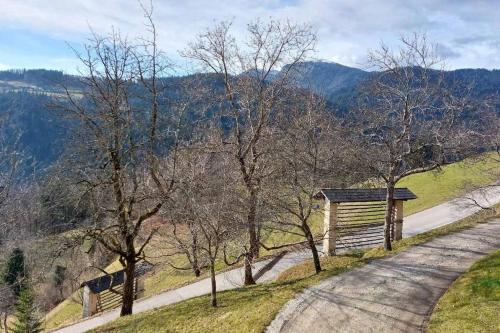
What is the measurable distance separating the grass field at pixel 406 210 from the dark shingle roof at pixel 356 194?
1973mm

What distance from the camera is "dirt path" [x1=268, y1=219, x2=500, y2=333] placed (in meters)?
12.0

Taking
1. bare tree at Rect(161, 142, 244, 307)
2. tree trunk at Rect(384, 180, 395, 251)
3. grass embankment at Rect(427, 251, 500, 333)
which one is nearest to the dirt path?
grass embankment at Rect(427, 251, 500, 333)

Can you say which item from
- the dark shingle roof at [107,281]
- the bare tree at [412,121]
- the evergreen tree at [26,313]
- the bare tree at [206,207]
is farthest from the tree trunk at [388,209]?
the evergreen tree at [26,313]

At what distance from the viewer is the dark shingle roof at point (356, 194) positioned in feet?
68.7

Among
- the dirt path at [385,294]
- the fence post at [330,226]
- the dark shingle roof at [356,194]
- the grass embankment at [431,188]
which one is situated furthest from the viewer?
the grass embankment at [431,188]

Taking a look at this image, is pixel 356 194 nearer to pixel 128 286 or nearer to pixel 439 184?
pixel 128 286

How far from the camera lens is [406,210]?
38.8m

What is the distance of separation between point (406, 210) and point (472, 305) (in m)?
27.6

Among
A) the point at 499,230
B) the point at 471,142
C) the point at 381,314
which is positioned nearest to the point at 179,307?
the point at 381,314

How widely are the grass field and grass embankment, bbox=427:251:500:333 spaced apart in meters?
6.48

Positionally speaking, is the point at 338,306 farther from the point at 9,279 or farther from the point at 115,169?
the point at 9,279

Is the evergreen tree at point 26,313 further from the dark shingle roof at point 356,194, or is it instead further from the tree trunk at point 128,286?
the dark shingle roof at point 356,194

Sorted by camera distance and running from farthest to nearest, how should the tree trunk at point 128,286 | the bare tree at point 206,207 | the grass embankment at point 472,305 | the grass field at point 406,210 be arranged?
the grass field at point 406,210
the tree trunk at point 128,286
the bare tree at point 206,207
the grass embankment at point 472,305

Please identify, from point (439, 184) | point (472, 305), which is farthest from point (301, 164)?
point (439, 184)
